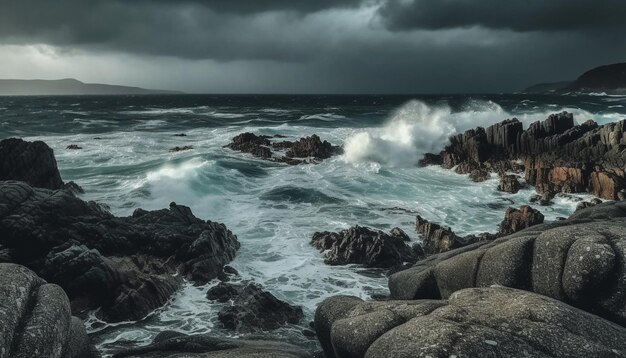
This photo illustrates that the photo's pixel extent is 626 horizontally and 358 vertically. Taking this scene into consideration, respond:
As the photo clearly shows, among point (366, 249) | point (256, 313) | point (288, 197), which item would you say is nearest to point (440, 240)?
point (366, 249)

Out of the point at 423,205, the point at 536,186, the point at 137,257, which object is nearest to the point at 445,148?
the point at 536,186

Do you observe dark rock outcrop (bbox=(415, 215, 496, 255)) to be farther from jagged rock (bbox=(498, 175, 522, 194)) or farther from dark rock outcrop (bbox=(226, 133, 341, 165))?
dark rock outcrop (bbox=(226, 133, 341, 165))

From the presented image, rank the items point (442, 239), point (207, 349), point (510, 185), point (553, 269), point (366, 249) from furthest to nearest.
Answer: point (510, 185)
point (442, 239)
point (366, 249)
point (553, 269)
point (207, 349)

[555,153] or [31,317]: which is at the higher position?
[31,317]

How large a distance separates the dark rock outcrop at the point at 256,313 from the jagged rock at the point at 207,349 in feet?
11.8

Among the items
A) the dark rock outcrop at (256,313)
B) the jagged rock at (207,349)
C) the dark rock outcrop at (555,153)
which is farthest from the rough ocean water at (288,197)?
the jagged rock at (207,349)

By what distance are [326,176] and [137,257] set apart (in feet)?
65.7

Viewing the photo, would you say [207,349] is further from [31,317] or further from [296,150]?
[296,150]

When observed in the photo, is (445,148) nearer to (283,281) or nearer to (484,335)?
(283,281)

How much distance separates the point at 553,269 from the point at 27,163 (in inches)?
946

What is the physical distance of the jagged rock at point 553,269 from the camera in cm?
903

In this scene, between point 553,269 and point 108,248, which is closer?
point 553,269

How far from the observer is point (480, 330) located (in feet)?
22.6

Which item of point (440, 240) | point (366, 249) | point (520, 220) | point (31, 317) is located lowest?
point (366, 249)
